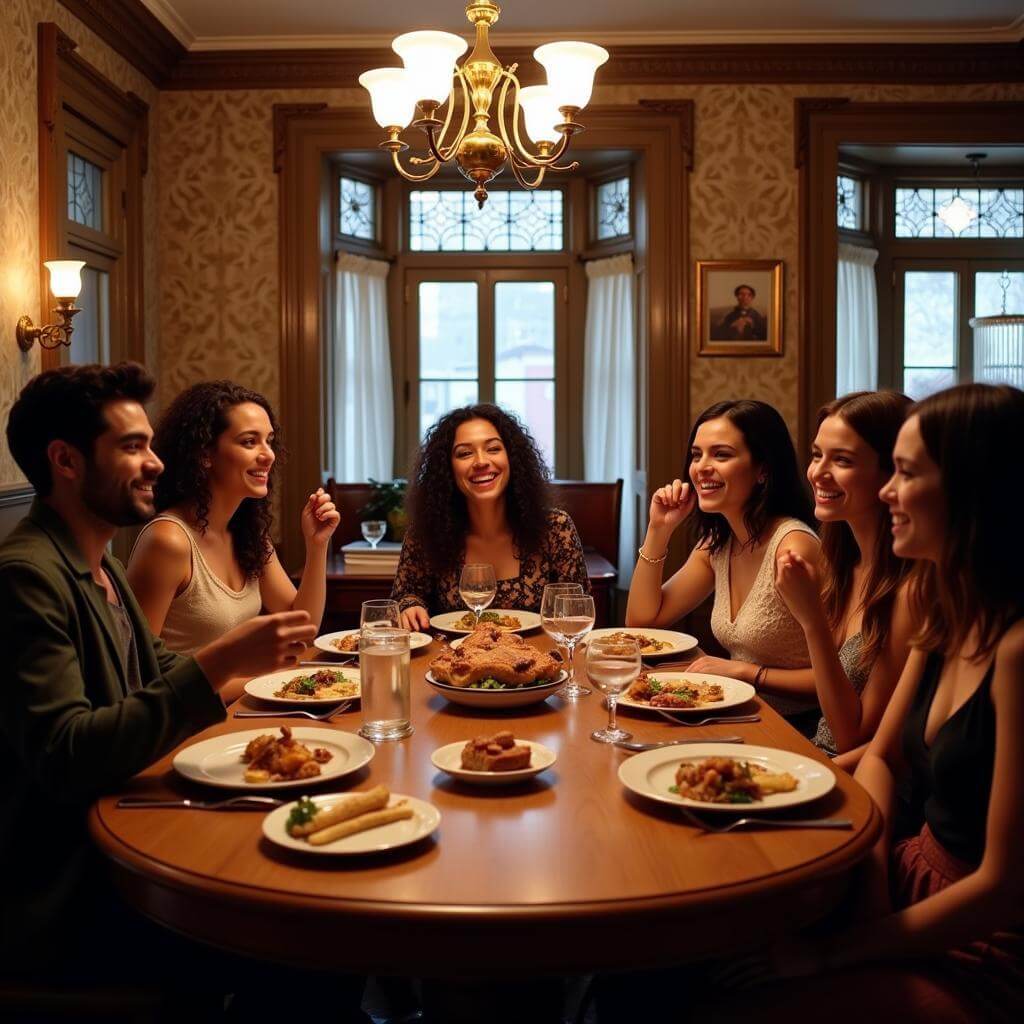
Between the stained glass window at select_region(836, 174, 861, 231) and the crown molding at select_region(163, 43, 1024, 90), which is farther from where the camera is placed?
the stained glass window at select_region(836, 174, 861, 231)

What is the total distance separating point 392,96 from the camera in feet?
9.53

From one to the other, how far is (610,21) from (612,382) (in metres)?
1.86

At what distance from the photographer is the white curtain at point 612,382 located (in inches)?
227

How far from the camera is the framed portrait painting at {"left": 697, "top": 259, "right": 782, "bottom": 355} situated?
5.10m

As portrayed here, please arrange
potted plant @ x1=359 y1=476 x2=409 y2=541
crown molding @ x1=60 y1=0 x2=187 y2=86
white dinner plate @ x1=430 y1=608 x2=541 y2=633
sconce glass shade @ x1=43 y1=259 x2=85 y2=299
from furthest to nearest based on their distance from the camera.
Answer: potted plant @ x1=359 y1=476 x2=409 y2=541 → crown molding @ x1=60 y1=0 x2=187 y2=86 → sconce glass shade @ x1=43 y1=259 x2=85 y2=299 → white dinner plate @ x1=430 y1=608 x2=541 y2=633

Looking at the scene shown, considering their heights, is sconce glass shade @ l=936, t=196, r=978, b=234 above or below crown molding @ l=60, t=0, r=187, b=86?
below

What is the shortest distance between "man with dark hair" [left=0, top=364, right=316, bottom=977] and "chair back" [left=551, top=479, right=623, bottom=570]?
3.34 meters

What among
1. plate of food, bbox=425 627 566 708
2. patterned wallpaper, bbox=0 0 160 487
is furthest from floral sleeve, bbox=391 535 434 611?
patterned wallpaper, bbox=0 0 160 487

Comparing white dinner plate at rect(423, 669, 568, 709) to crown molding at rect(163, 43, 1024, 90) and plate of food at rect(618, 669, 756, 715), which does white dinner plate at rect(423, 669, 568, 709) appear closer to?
plate of food at rect(618, 669, 756, 715)

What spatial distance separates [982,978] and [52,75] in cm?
394

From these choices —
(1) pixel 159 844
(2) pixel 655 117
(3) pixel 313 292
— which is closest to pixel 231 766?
(1) pixel 159 844

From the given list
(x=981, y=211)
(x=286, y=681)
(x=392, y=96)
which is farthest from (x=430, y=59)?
(x=981, y=211)

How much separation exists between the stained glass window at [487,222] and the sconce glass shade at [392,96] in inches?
122

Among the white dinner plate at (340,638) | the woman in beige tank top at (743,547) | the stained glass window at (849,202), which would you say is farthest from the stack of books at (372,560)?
the stained glass window at (849,202)
